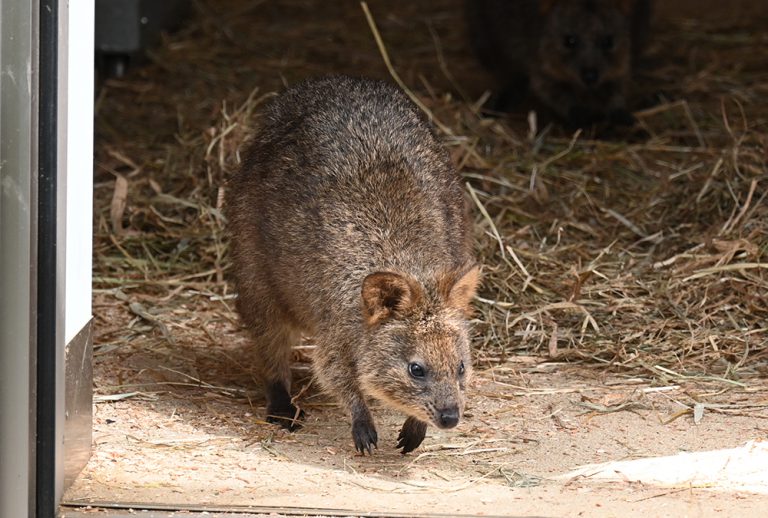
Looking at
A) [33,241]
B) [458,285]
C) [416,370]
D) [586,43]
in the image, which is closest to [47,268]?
[33,241]

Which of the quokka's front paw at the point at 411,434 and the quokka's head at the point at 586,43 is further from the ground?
the quokka's head at the point at 586,43

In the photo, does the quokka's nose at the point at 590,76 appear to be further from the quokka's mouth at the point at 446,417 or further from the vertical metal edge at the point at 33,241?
the vertical metal edge at the point at 33,241

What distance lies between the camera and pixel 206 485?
14.0ft

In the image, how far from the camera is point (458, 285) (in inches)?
182

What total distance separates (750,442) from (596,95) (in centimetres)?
496

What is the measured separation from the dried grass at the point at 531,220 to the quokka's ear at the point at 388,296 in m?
1.12

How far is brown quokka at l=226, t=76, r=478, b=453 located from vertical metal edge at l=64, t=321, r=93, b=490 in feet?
2.91

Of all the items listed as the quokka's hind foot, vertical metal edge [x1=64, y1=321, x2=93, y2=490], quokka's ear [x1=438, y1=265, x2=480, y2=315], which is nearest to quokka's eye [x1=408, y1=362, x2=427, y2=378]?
quokka's ear [x1=438, y1=265, x2=480, y2=315]

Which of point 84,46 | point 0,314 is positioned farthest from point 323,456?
point 84,46

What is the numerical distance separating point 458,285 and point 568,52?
5.23m

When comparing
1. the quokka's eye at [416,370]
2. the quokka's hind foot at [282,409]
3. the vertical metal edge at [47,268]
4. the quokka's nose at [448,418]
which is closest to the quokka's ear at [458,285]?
the quokka's eye at [416,370]

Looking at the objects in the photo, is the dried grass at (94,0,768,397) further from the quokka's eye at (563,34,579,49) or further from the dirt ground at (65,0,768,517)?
the quokka's eye at (563,34,579,49)

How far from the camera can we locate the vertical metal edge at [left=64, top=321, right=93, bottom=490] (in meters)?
4.12

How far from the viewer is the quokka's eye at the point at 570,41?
9442 millimetres
